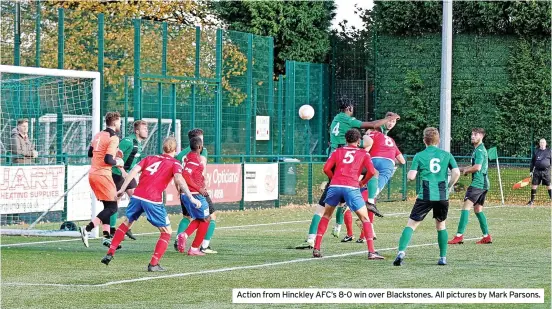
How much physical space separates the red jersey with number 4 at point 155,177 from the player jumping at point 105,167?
2602 mm

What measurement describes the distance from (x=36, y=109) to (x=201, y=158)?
9041 mm

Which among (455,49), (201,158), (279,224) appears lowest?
(279,224)

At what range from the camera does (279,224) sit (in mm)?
22859

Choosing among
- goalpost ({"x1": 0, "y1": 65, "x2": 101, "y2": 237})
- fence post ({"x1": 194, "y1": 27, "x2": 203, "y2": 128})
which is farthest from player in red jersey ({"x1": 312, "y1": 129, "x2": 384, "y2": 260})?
fence post ({"x1": 194, "y1": 27, "x2": 203, "y2": 128})

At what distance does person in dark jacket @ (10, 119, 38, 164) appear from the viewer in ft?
68.3

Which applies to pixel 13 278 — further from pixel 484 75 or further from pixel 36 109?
pixel 484 75

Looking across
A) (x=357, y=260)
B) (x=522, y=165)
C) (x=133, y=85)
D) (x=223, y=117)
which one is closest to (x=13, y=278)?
(x=357, y=260)

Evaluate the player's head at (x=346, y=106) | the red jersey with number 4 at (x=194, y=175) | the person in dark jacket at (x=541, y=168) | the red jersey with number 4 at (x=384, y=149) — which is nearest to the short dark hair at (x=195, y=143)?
the red jersey with number 4 at (x=194, y=175)

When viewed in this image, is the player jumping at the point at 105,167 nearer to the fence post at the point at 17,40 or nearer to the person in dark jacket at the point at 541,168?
the fence post at the point at 17,40

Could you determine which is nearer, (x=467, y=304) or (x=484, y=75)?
(x=467, y=304)

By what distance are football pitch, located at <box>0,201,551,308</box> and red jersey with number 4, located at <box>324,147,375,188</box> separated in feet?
Answer: 3.52

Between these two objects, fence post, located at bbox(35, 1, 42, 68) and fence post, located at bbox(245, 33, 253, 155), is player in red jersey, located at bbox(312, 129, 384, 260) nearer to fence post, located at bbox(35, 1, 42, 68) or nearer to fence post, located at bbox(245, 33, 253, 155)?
fence post, located at bbox(35, 1, 42, 68)

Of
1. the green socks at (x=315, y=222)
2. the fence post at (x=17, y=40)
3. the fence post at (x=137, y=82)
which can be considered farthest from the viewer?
the fence post at (x=137, y=82)

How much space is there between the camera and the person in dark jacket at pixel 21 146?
20.8 meters
